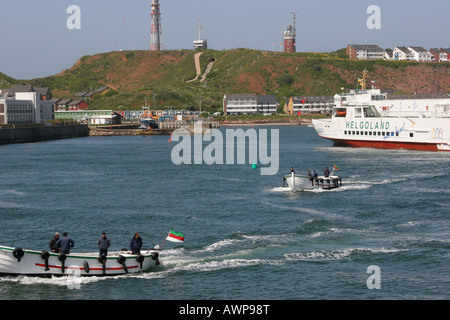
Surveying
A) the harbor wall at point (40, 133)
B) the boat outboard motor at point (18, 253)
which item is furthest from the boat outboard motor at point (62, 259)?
the harbor wall at point (40, 133)

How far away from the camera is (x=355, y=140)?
118 meters

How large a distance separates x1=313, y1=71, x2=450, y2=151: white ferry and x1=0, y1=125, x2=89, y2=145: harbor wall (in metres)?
71.5

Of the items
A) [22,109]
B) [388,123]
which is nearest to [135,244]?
[388,123]

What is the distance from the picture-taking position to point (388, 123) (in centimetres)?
11138

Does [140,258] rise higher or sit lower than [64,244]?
lower

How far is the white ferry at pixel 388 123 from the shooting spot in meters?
106

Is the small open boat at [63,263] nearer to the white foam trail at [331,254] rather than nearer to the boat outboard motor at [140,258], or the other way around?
the boat outboard motor at [140,258]

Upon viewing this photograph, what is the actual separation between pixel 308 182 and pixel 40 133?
4244 inches

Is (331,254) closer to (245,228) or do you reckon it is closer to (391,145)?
(245,228)

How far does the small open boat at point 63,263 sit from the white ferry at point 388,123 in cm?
8245

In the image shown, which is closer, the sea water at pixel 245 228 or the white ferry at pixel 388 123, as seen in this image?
the sea water at pixel 245 228
